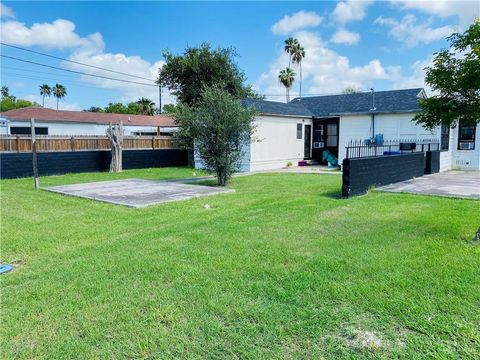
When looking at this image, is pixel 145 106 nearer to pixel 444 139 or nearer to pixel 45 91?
pixel 45 91

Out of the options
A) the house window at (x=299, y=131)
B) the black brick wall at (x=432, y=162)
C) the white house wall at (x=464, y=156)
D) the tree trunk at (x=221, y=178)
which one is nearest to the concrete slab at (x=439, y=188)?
the black brick wall at (x=432, y=162)

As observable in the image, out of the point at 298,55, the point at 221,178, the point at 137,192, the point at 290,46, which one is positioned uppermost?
the point at 290,46

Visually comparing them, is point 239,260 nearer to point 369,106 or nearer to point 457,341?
point 457,341

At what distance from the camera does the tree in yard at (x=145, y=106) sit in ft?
163

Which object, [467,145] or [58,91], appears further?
[58,91]

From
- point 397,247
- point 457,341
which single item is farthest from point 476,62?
point 457,341

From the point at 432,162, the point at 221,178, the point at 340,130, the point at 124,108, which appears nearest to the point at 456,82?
the point at 221,178

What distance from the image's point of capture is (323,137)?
21.8 meters

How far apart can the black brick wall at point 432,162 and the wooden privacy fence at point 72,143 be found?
13.2m

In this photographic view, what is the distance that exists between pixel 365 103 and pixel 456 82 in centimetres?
1559

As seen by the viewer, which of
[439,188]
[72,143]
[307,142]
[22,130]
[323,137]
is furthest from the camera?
[22,130]

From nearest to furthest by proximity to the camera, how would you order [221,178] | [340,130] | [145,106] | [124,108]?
[221,178], [340,130], [145,106], [124,108]

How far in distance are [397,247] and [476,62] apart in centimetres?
273

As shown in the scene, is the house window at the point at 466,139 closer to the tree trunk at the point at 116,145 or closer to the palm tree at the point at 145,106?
the tree trunk at the point at 116,145
